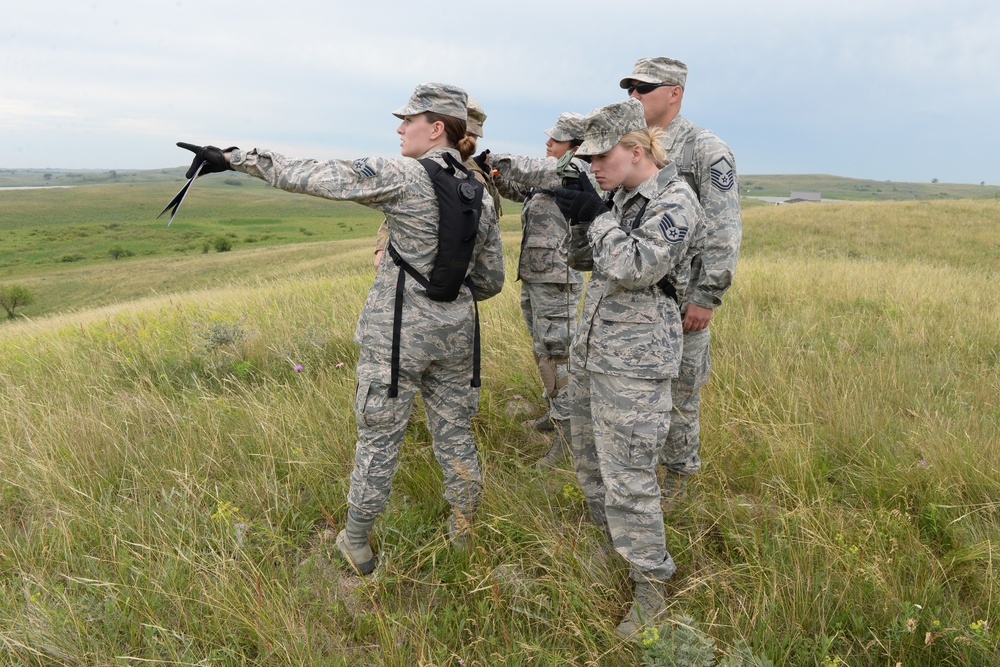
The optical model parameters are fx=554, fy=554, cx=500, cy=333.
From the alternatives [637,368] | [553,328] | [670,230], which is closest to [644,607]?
[637,368]

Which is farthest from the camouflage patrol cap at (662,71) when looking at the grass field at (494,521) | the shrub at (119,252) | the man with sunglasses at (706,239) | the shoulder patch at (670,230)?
the shrub at (119,252)

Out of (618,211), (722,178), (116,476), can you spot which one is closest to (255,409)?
(116,476)

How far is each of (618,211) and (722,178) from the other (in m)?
0.85

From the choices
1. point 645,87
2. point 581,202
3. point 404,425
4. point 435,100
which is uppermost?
point 645,87

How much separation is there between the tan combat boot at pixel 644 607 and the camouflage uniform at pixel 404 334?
797 mm

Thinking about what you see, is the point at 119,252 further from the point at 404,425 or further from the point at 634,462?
the point at 634,462

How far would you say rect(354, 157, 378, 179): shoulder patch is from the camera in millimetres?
2334

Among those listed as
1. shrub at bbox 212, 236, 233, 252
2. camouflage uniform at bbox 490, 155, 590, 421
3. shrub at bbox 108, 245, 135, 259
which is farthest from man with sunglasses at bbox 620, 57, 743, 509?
shrub at bbox 108, 245, 135, 259

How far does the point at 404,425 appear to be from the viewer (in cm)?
269

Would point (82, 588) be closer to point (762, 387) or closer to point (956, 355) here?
point (762, 387)

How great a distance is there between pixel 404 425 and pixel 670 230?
1.51m

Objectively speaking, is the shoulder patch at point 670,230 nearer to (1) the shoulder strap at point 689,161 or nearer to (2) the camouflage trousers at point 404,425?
(1) the shoulder strap at point 689,161

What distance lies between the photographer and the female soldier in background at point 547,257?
379cm

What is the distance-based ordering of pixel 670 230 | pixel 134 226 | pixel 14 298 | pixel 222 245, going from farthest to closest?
pixel 134 226
pixel 222 245
pixel 14 298
pixel 670 230
